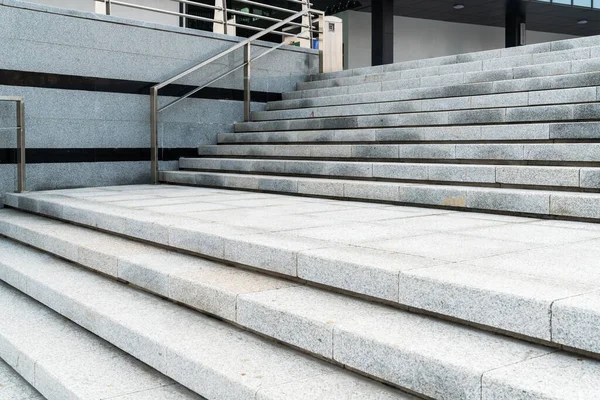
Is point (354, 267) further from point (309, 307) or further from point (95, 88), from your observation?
point (95, 88)

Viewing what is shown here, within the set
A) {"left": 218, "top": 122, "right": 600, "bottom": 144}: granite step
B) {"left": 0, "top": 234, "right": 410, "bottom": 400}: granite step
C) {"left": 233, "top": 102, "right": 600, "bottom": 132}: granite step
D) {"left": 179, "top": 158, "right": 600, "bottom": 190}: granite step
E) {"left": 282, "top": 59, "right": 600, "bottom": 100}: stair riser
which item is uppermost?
{"left": 282, "top": 59, "right": 600, "bottom": 100}: stair riser

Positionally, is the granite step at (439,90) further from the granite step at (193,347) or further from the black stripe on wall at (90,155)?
the granite step at (193,347)

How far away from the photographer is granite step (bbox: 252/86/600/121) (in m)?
6.04

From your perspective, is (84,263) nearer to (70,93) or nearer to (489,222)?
(489,222)

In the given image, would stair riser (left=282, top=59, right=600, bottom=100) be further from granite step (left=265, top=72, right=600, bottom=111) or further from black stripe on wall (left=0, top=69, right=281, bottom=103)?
black stripe on wall (left=0, top=69, right=281, bottom=103)

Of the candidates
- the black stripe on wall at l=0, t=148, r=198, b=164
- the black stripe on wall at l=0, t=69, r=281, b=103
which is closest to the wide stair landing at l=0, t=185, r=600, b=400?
the black stripe on wall at l=0, t=148, r=198, b=164

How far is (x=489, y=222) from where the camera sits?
456 cm

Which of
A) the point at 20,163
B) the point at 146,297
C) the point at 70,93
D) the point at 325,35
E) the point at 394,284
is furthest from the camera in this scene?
the point at 325,35

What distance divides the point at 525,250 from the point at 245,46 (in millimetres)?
7620

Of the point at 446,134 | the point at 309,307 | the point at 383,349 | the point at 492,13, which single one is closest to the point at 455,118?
the point at 446,134

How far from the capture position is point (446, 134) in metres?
6.50

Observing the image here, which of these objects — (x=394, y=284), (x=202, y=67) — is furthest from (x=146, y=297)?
(x=202, y=67)

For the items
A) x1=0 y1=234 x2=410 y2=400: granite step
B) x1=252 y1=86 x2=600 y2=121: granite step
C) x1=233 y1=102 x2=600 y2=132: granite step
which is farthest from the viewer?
x1=252 y1=86 x2=600 y2=121: granite step

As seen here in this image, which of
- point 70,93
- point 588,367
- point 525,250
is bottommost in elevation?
point 588,367
